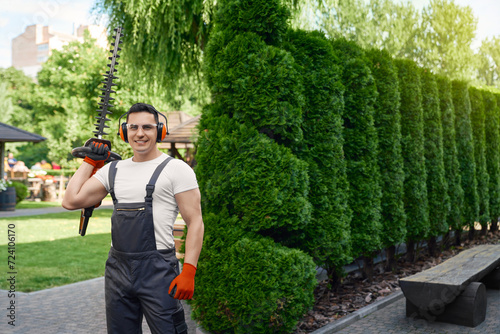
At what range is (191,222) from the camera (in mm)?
2969

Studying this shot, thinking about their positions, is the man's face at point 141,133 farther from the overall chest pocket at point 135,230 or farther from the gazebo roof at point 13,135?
the gazebo roof at point 13,135

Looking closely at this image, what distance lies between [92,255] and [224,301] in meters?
6.38

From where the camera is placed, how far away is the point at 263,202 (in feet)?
15.6

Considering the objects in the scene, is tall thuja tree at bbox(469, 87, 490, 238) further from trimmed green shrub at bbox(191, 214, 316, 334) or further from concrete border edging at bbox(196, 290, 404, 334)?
trimmed green shrub at bbox(191, 214, 316, 334)

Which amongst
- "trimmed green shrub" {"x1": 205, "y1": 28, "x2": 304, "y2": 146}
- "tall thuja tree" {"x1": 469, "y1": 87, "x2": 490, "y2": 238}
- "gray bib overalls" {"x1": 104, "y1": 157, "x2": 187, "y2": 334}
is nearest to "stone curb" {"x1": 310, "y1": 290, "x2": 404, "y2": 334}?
"trimmed green shrub" {"x1": 205, "y1": 28, "x2": 304, "y2": 146}

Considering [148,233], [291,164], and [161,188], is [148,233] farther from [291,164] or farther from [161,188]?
[291,164]

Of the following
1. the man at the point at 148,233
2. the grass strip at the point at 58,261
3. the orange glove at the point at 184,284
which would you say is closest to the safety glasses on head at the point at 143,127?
the man at the point at 148,233

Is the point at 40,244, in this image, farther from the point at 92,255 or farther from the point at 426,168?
the point at 426,168

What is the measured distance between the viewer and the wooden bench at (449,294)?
518 centimetres

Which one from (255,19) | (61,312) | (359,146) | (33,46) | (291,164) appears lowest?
(61,312)

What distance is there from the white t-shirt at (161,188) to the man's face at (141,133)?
108 millimetres

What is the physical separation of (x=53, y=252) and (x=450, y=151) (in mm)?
8902

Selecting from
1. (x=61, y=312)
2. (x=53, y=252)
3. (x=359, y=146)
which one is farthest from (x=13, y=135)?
(x=359, y=146)

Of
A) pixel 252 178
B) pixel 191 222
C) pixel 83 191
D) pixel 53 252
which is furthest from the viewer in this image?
pixel 53 252
